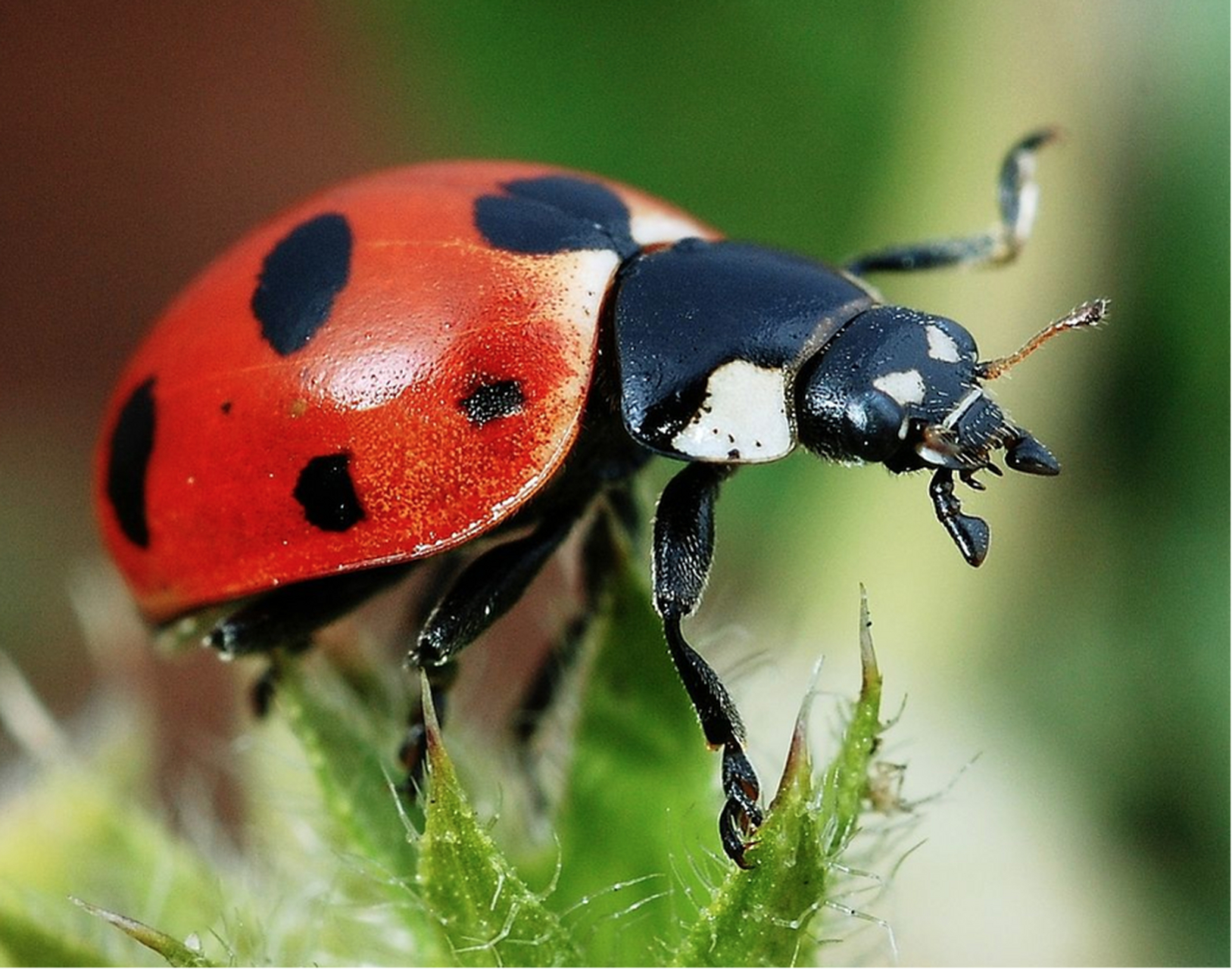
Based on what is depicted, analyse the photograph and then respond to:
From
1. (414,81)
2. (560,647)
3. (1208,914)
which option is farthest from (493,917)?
(414,81)

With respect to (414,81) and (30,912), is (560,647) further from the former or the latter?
(414,81)

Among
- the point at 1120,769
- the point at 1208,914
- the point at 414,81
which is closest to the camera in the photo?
the point at 1208,914

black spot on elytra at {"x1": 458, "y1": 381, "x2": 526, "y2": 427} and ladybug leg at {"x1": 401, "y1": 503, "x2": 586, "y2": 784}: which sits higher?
black spot on elytra at {"x1": 458, "y1": 381, "x2": 526, "y2": 427}

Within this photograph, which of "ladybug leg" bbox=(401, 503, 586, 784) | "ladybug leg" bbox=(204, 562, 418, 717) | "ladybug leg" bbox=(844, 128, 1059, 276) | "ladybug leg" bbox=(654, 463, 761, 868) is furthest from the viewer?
"ladybug leg" bbox=(844, 128, 1059, 276)

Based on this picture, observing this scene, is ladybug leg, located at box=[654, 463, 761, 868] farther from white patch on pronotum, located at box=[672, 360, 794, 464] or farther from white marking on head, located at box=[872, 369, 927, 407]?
white marking on head, located at box=[872, 369, 927, 407]

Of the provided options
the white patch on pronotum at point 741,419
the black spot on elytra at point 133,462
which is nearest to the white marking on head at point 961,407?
the white patch on pronotum at point 741,419

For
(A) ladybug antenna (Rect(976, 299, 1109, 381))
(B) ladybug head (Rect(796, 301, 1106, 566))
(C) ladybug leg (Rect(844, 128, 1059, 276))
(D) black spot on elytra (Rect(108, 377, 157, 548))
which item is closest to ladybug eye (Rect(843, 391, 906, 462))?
(B) ladybug head (Rect(796, 301, 1106, 566))

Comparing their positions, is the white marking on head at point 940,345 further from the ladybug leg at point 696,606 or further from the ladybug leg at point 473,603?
the ladybug leg at point 473,603

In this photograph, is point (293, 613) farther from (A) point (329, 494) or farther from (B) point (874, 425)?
(B) point (874, 425)
